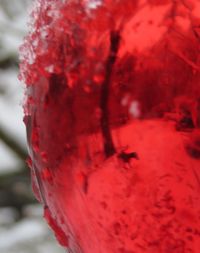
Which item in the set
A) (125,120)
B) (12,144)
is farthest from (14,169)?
(125,120)

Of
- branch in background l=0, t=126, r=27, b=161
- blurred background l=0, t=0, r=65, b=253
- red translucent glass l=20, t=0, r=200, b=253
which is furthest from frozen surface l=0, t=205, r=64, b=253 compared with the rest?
red translucent glass l=20, t=0, r=200, b=253

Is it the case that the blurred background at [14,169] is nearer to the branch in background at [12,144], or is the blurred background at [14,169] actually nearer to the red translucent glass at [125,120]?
the branch in background at [12,144]

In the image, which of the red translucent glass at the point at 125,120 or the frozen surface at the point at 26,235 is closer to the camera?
the red translucent glass at the point at 125,120

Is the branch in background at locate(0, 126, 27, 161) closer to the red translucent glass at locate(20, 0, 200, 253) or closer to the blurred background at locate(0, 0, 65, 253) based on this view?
the blurred background at locate(0, 0, 65, 253)

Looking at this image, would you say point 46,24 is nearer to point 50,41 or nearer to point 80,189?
point 50,41

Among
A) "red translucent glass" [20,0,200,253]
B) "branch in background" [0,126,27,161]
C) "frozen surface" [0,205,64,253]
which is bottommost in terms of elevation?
"red translucent glass" [20,0,200,253]

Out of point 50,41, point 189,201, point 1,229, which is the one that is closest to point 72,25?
point 50,41

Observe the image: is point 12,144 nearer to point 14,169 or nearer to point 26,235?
point 14,169

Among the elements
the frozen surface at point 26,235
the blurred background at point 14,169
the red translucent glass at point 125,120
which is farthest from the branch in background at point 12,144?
the red translucent glass at point 125,120
